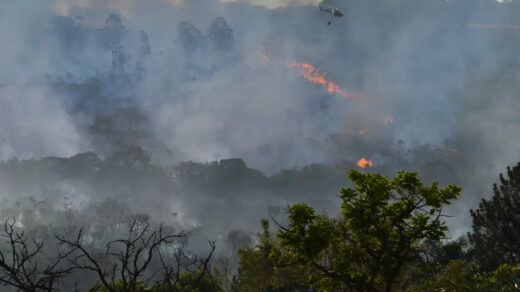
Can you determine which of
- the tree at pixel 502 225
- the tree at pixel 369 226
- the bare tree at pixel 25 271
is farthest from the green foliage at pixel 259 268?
the bare tree at pixel 25 271

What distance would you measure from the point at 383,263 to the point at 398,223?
1.65m

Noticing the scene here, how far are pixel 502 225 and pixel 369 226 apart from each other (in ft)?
71.6

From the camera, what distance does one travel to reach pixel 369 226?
1212cm

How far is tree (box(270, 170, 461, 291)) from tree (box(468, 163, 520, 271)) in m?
19.3

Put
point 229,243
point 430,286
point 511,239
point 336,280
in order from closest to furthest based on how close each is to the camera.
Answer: point 336,280 < point 430,286 < point 511,239 < point 229,243

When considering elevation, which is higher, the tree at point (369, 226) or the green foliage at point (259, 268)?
the green foliage at point (259, 268)

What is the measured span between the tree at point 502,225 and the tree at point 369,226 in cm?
1932

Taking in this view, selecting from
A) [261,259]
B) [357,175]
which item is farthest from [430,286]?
[261,259]

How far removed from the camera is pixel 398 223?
13102 mm

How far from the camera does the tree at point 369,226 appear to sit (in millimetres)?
11523

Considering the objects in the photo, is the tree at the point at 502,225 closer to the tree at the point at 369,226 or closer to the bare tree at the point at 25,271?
the tree at the point at 369,226

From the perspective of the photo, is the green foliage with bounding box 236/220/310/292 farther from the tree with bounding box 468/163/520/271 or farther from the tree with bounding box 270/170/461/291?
the tree with bounding box 270/170/461/291

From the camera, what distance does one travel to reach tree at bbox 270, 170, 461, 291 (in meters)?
11.5

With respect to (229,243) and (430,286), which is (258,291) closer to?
(430,286)
